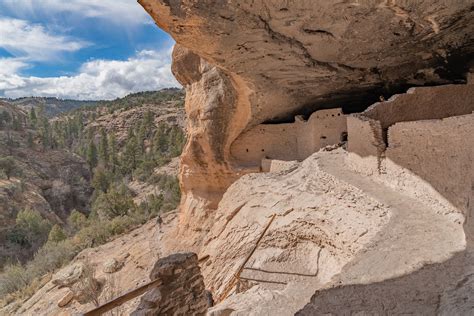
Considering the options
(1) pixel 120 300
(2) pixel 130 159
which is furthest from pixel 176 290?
(2) pixel 130 159

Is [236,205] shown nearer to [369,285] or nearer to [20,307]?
[369,285]

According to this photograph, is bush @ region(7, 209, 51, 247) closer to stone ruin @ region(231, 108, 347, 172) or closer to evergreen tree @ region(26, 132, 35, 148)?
evergreen tree @ region(26, 132, 35, 148)

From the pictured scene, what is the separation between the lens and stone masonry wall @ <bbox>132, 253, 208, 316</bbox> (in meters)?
4.10

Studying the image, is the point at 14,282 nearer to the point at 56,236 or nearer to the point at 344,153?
the point at 56,236

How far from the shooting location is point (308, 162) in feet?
25.2

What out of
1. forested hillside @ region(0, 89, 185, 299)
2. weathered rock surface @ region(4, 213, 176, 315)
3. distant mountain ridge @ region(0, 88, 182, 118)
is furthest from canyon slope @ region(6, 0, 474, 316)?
distant mountain ridge @ region(0, 88, 182, 118)

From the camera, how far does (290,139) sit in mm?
11219

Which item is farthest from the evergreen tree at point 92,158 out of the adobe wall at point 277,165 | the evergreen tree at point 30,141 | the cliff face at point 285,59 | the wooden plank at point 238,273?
the wooden plank at point 238,273

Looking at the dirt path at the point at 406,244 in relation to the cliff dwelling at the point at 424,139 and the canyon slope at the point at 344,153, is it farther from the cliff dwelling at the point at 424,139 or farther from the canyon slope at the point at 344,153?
the cliff dwelling at the point at 424,139

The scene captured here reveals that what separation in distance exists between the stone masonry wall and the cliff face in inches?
145

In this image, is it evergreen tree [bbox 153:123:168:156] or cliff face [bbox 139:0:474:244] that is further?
evergreen tree [bbox 153:123:168:156]

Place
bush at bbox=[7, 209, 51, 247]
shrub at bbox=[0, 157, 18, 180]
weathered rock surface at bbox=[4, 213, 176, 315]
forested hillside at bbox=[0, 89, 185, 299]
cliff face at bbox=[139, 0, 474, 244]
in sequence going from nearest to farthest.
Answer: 1. cliff face at bbox=[139, 0, 474, 244]
2. weathered rock surface at bbox=[4, 213, 176, 315]
3. forested hillside at bbox=[0, 89, 185, 299]
4. bush at bbox=[7, 209, 51, 247]
5. shrub at bbox=[0, 157, 18, 180]

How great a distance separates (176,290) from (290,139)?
24.7ft

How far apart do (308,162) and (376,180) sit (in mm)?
1793
